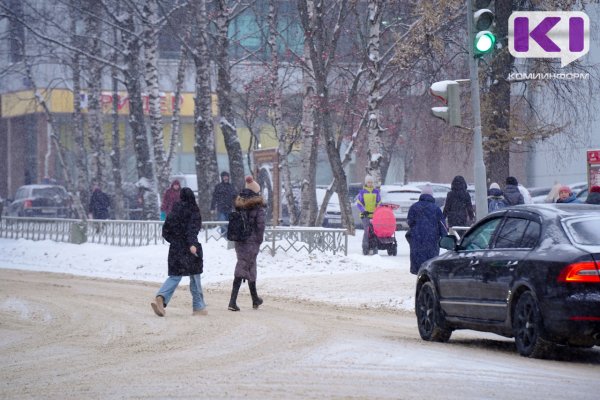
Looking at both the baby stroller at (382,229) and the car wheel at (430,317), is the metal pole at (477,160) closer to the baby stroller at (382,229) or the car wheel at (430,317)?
the car wheel at (430,317)

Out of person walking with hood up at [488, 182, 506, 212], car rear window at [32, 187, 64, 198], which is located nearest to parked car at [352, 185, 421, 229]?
person walking with hood up at [488, 182, 506, 212]

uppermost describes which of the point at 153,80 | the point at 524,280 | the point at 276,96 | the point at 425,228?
the point at 153,80

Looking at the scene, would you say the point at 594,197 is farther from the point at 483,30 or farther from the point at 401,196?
the point at 401,196

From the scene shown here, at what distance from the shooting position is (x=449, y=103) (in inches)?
716

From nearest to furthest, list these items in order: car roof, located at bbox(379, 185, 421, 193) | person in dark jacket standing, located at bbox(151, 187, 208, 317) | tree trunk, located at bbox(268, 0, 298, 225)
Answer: person in dark jacket standing, located at bbox(151, 187, 208, 317)
tree trunk, located at bbox(268, 0, 298, 225)
car roof, located at bbox(379, 185, 421, 193)

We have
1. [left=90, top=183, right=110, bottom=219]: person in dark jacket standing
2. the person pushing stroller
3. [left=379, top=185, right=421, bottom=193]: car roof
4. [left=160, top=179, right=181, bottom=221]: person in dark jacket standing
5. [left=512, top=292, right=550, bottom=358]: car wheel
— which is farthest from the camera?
[left=379, top=185, right=421, bottom=193]: car roof

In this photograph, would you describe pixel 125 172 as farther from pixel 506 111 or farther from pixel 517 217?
pixel 517 217

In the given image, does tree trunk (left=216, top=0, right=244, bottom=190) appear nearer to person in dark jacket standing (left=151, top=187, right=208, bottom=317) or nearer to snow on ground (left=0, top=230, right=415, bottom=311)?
snow on ground (left=0, top=230, right=415, bottom=311)

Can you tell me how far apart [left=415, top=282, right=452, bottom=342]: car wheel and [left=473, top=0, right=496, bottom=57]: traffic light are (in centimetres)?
404

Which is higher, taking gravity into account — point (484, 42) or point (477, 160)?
point (484, 42)

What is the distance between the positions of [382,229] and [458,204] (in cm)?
588

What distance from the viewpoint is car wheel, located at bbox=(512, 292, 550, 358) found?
1169 centimetres

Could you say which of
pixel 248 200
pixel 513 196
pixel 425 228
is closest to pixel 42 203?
pixel 513 196

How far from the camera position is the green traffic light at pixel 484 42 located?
1725cm
